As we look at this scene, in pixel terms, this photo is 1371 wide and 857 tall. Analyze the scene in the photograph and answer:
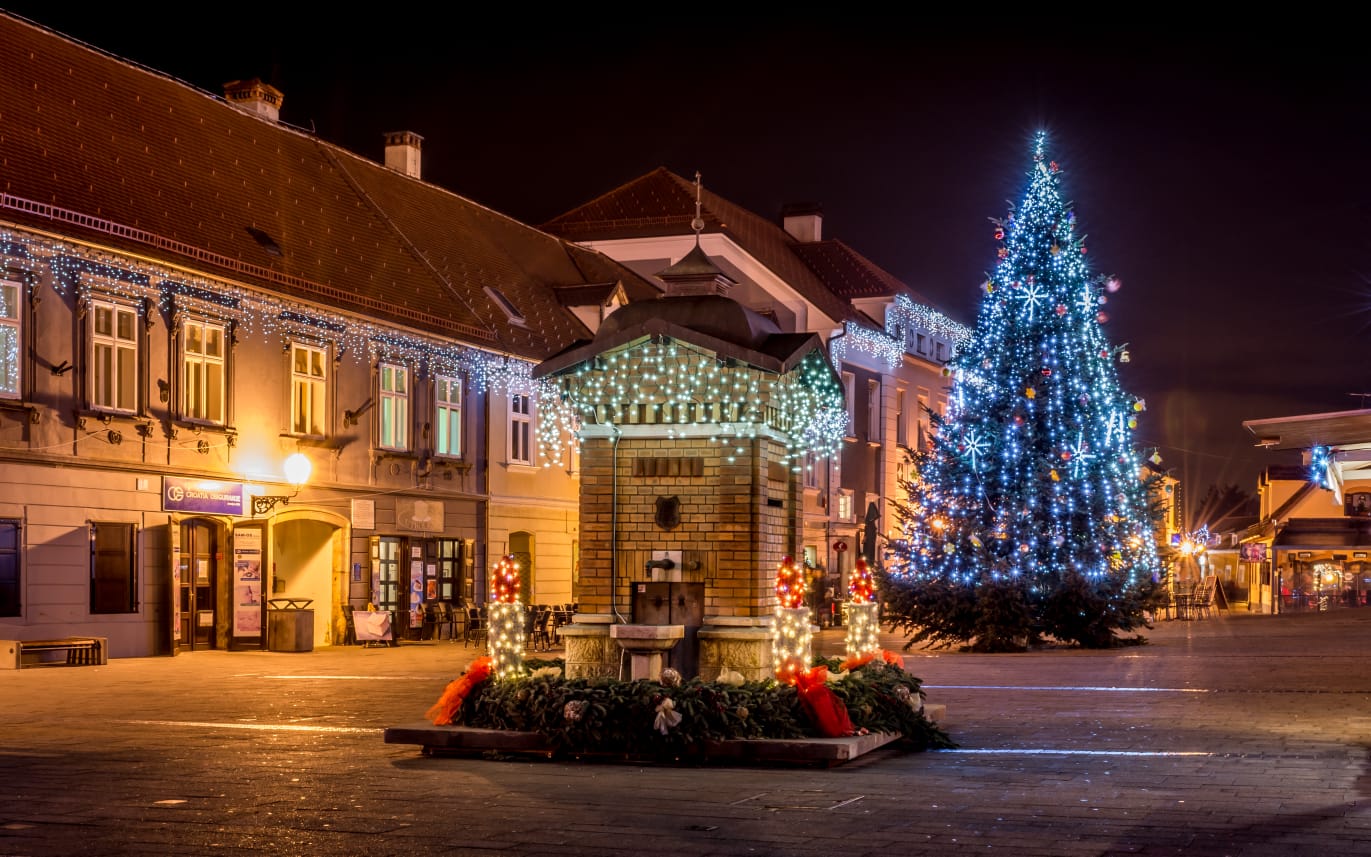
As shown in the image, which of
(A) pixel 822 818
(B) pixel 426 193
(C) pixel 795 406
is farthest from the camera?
(B) pixel 426 193

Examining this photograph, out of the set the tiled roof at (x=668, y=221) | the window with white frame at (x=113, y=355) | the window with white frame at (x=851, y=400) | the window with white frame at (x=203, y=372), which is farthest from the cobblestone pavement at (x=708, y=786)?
the window with white frame at (x=851, y=400)

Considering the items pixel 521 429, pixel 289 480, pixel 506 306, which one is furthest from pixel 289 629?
pixel 506 306

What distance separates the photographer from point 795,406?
55.5 feet

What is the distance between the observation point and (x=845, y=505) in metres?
58.5

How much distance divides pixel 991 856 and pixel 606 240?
45.5 m

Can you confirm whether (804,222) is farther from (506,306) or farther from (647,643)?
(647,643)

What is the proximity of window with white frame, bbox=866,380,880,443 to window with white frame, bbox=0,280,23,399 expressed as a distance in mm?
36705

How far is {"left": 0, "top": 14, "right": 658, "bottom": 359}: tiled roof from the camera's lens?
2806 cm

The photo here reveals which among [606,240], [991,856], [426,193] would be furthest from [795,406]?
[606,240]

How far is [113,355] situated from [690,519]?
616 inches

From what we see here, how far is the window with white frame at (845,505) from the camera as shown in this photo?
5780cm

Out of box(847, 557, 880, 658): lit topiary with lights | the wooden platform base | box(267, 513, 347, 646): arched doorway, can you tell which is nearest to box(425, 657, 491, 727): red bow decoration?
the wooden platform base

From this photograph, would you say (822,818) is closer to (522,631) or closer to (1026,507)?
(522,631)

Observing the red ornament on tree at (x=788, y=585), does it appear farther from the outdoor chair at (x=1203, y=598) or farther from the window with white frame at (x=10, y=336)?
the outdoor chair at (x=1203, y=598)
